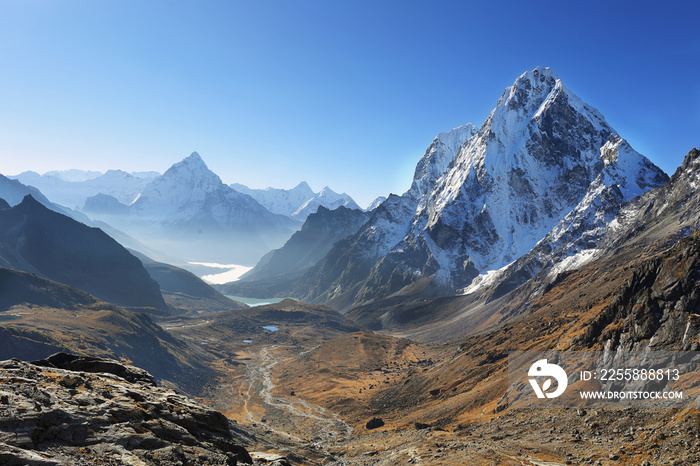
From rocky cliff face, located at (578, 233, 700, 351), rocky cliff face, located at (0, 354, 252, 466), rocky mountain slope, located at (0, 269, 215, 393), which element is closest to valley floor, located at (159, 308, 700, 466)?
rocky cliff face, located at (578, 233, 700, 351)

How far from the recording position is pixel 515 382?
58.5m

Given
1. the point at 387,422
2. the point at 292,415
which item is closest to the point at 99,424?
the point at 387,422

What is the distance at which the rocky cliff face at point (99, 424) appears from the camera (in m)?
15.0

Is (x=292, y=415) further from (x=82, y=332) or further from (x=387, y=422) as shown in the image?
(x=82, y=332)

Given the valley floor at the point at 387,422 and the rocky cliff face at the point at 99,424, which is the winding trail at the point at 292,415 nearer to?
the valley floor at the point at 387,422

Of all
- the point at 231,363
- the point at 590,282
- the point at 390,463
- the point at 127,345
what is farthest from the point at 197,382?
the point at 590,282

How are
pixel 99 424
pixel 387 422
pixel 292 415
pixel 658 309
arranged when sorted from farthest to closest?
1. pixel 292 415
2. pixel 387 422
3. pixel 658 309
4. pixel 99 424

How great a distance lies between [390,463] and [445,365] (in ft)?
211

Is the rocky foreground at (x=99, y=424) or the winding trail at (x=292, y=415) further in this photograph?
the winding trail at (x=292, y=415)

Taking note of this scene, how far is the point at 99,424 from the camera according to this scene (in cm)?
1786

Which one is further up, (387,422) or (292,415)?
(387,422)

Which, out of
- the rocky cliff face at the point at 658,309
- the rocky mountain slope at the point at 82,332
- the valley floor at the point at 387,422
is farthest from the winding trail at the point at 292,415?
the rocky cliff face at the point at 658,309

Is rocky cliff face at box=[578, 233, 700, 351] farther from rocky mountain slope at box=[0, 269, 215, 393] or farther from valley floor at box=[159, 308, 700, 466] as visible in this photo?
rocky mountain slope at box=[0, 269, 215, 393]

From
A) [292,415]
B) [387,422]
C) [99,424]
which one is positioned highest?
[99,424]
